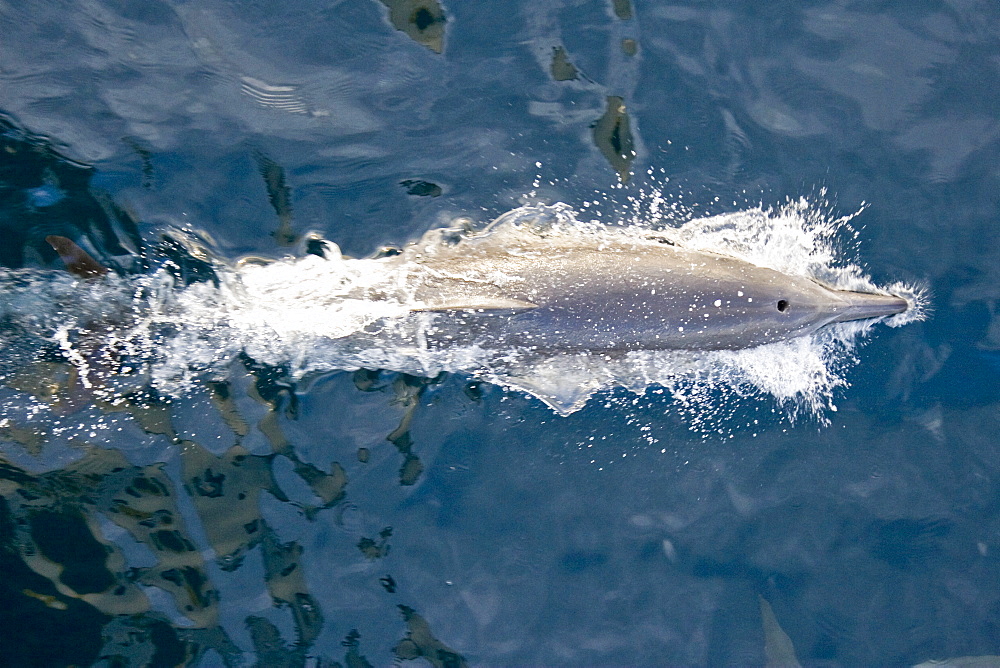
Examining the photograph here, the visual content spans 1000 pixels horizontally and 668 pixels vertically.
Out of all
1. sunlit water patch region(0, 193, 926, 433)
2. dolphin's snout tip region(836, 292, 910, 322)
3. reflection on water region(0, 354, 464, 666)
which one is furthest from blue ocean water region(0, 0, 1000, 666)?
dolphin's snout tip region(836, 292, 910, 322)

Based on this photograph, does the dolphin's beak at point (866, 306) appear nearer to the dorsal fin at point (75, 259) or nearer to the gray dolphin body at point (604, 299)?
the gray dolphin body at point (604, 299)

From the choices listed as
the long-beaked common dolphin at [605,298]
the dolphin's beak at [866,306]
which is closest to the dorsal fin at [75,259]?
the long-beaked common dolphin at [605,298]

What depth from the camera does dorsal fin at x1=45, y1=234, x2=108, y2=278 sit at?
489 cm

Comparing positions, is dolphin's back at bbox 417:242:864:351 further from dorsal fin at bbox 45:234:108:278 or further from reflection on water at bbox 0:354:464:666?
dorsal fin at bbox 45:234:108:278

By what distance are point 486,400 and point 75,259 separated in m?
3.34

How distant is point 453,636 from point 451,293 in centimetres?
278

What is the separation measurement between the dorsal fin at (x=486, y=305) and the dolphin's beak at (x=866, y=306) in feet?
8.58

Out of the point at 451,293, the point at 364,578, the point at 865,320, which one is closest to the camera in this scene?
the point at 451,293

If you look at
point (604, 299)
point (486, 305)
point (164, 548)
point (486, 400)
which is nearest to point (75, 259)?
point (164, 548)

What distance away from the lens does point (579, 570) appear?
5441mm

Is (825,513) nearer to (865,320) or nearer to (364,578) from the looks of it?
(865,320)

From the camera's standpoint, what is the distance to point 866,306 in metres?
5.41

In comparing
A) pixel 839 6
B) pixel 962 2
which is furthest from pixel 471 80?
pixel 962 2

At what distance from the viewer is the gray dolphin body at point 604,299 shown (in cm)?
485
